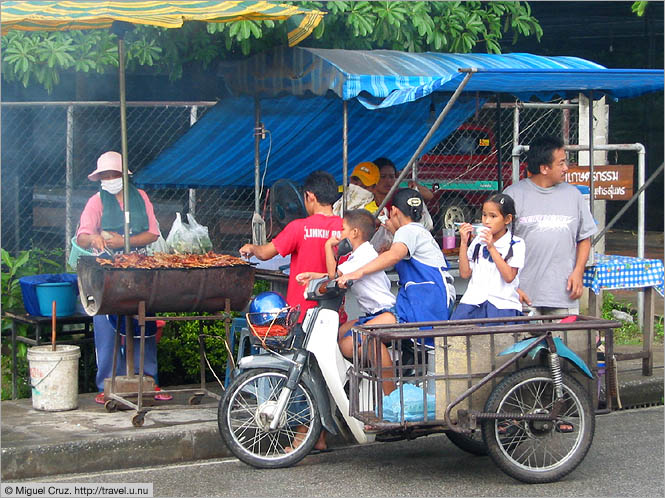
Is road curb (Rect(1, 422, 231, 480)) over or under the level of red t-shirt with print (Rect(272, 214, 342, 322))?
under

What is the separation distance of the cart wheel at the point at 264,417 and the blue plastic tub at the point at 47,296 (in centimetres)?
211

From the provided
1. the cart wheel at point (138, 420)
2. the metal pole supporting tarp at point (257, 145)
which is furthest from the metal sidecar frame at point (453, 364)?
the metal pole supporting tarp at point (257, 145)

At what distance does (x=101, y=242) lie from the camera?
698 cm

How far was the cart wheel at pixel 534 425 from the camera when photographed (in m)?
5.30

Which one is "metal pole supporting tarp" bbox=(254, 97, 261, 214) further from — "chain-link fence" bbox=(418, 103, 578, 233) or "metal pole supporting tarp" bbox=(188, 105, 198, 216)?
"chain-link fence" bbox=(418, 103, 578, 233)

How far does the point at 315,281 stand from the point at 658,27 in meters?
14.0

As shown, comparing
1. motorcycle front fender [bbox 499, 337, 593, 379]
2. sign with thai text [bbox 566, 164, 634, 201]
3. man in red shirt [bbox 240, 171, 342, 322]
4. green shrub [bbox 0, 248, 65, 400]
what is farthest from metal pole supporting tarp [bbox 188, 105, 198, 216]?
motorcycle front fender [bbox 499, 337, 593, 379]

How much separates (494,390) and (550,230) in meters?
1.79

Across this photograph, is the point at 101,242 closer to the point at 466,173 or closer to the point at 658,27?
the point at 466,173

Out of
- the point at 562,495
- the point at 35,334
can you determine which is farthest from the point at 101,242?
the point at 562,495

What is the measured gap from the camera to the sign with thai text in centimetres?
914

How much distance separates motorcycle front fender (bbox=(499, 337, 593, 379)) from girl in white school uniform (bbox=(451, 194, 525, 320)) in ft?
1.82

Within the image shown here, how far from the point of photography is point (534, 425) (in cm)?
535

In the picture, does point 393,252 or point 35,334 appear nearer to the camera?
point 393,252
